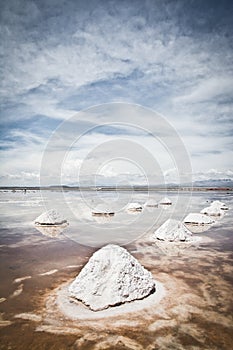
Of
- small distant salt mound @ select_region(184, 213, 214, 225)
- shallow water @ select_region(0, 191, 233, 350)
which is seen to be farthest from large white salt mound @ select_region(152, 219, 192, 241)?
small distant salt mound @ select_region(184, 213, 214, 225)

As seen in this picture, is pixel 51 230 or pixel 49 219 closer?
pixel 51 230

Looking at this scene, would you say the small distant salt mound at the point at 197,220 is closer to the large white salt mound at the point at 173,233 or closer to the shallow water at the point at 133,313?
the shallow water at the point at 133,313

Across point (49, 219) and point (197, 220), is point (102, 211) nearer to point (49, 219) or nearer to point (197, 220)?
point (49, 219)

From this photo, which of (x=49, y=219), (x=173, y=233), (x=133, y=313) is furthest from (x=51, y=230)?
(x=133, y=313)

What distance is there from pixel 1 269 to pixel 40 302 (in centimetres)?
236

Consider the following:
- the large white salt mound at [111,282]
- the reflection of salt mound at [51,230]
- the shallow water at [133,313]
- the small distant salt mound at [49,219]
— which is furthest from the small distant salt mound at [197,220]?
the large white salt mound at [111,282]

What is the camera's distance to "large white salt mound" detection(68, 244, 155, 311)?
4.57 meters

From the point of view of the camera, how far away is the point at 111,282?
4.73m

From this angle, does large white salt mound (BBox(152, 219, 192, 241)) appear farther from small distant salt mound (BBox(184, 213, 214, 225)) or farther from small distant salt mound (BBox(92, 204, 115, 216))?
small distant salt mound (BBox(92, 204, 115, 216))

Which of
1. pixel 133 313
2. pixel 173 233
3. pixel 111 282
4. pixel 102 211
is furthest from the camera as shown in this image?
pixel 102 211

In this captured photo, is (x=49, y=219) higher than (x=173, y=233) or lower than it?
higher

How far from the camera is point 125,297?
463 cm

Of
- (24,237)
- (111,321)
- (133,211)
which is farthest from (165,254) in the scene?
(133,211)

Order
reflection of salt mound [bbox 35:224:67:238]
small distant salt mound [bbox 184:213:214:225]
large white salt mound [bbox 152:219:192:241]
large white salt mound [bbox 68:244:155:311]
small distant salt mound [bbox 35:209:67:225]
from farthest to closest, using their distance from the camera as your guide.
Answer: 1. small distant salt mound [bbox 184:213:214:225]
2. small distant salt mound [bbox 35:209:67:225]
3. reflection of salt mound [bbox 35:224:67:238]
4. large white salt mound [bbox 152:219:192:241]
5. large white salt mound [bbox 68:244:155:311]
